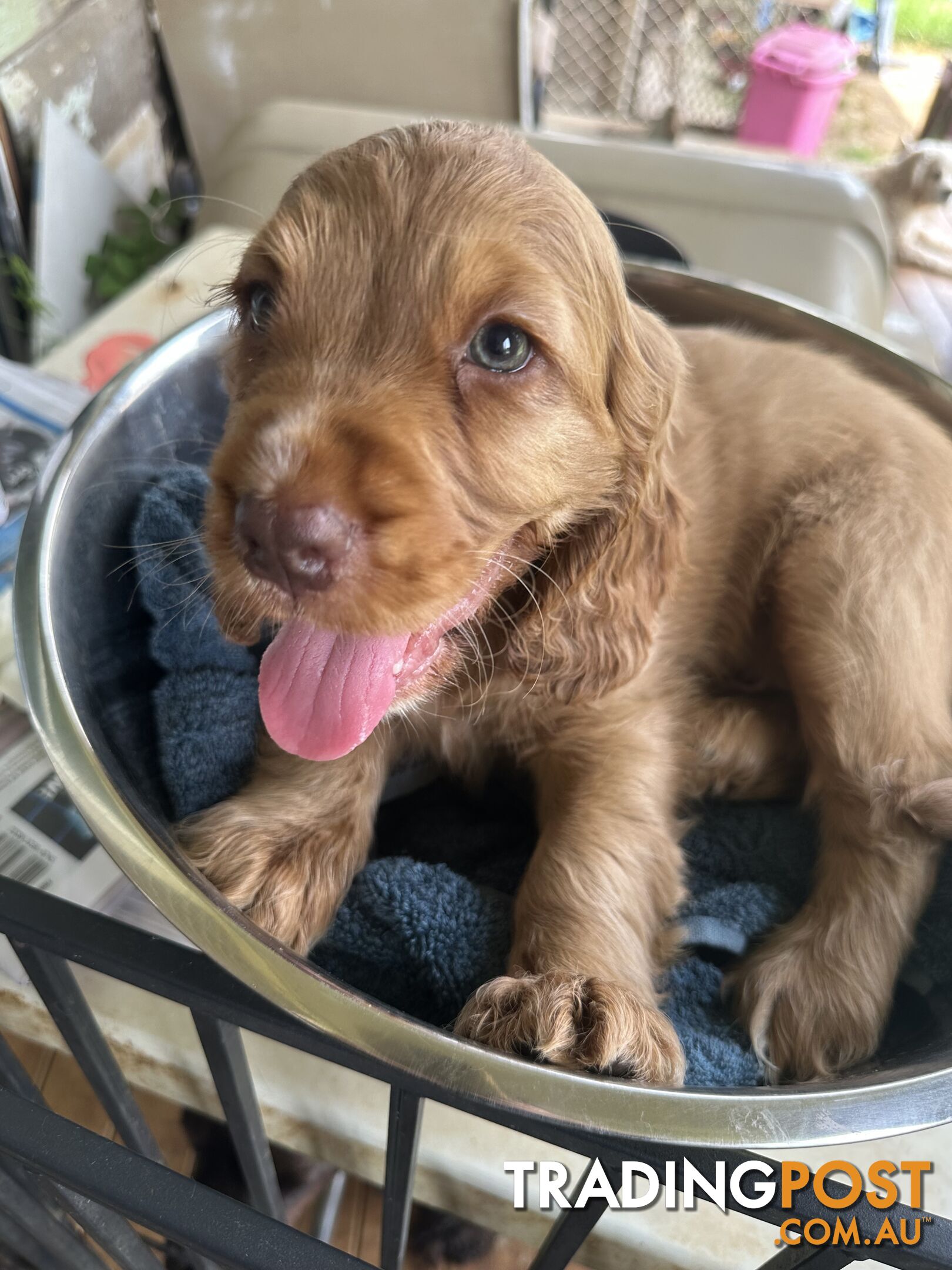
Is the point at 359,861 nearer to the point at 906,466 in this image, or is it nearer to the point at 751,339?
the point at 906,466

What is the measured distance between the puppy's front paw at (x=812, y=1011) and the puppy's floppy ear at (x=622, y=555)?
0.46m

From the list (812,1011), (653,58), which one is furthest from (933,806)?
(653,58)

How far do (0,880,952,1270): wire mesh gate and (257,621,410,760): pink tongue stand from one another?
0.28 m

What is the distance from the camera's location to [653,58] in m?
5.78

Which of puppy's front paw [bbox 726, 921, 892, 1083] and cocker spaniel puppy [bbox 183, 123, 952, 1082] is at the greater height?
cocker spaniel puppy [bbox 183, 123, 952, 1082]

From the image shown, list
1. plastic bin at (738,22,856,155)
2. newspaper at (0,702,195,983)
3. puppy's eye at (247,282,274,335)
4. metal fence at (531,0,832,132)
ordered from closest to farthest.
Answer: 1. puppy's eye at (247,282,274,335)
2. newspaper at (0,702,195,983)
3. plastic bin at (738,22,856,155)
4. metal fence at (531,0,832,132)

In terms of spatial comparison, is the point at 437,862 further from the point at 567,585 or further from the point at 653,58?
the point at 653,58

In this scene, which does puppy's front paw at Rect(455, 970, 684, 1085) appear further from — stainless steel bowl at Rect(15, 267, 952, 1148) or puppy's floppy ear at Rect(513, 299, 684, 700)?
puppy's floppy ear at Rect(513, 299, 684, 700)

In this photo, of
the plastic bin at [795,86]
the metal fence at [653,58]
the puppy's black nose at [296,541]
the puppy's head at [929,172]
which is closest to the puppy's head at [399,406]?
the puppy's black nose at [296,541]

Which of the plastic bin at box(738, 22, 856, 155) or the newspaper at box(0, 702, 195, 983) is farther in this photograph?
the plastic bin at box(738, 22, 856, 155)

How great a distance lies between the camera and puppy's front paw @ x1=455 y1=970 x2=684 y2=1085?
1002 millimetres

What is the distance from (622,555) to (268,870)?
0.64 meters

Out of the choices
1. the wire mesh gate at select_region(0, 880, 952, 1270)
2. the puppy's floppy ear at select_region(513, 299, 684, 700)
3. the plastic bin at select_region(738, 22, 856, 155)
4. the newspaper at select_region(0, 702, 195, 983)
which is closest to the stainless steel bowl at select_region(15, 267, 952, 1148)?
the wire mesh gate at select_region(0, 880, 952, 1270)

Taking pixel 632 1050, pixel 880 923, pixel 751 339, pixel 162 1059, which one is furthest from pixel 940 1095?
pixel 751 339
